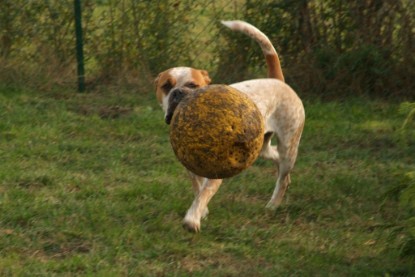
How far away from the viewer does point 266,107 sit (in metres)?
5.78

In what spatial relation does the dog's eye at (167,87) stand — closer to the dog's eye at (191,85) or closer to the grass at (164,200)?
the dog's eye at (191,85)

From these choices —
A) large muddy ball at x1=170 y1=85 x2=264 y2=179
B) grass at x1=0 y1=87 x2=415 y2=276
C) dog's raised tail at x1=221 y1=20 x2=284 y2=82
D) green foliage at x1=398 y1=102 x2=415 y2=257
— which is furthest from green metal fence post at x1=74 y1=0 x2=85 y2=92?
green foliage at x1=398 y1=102 x2=415 y2=257

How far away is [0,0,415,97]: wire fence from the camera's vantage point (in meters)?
8.92

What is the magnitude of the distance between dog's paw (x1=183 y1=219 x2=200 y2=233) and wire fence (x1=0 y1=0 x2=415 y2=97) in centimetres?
398

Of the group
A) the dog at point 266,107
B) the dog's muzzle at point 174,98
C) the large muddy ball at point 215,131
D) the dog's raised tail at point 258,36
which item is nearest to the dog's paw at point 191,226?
the dog at point 266,107

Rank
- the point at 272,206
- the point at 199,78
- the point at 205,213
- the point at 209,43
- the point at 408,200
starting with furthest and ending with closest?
1. the point at 209,43
2. the point at 272,206
3. the point at 199,78
4. the point at 205,213
5. the point at 408,200

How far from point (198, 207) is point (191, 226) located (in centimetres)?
11

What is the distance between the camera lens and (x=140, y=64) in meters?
9.23

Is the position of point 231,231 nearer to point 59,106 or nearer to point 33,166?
point 33,166

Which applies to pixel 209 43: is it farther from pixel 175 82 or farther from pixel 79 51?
pixel 175 82

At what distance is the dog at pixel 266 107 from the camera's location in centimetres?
534

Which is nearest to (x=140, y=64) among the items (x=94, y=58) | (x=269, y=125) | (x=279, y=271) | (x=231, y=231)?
(x=94, y=58)

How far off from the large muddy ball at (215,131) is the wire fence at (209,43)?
4185 mm

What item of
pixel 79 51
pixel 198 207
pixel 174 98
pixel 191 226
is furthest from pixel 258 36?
pixel 79 51
